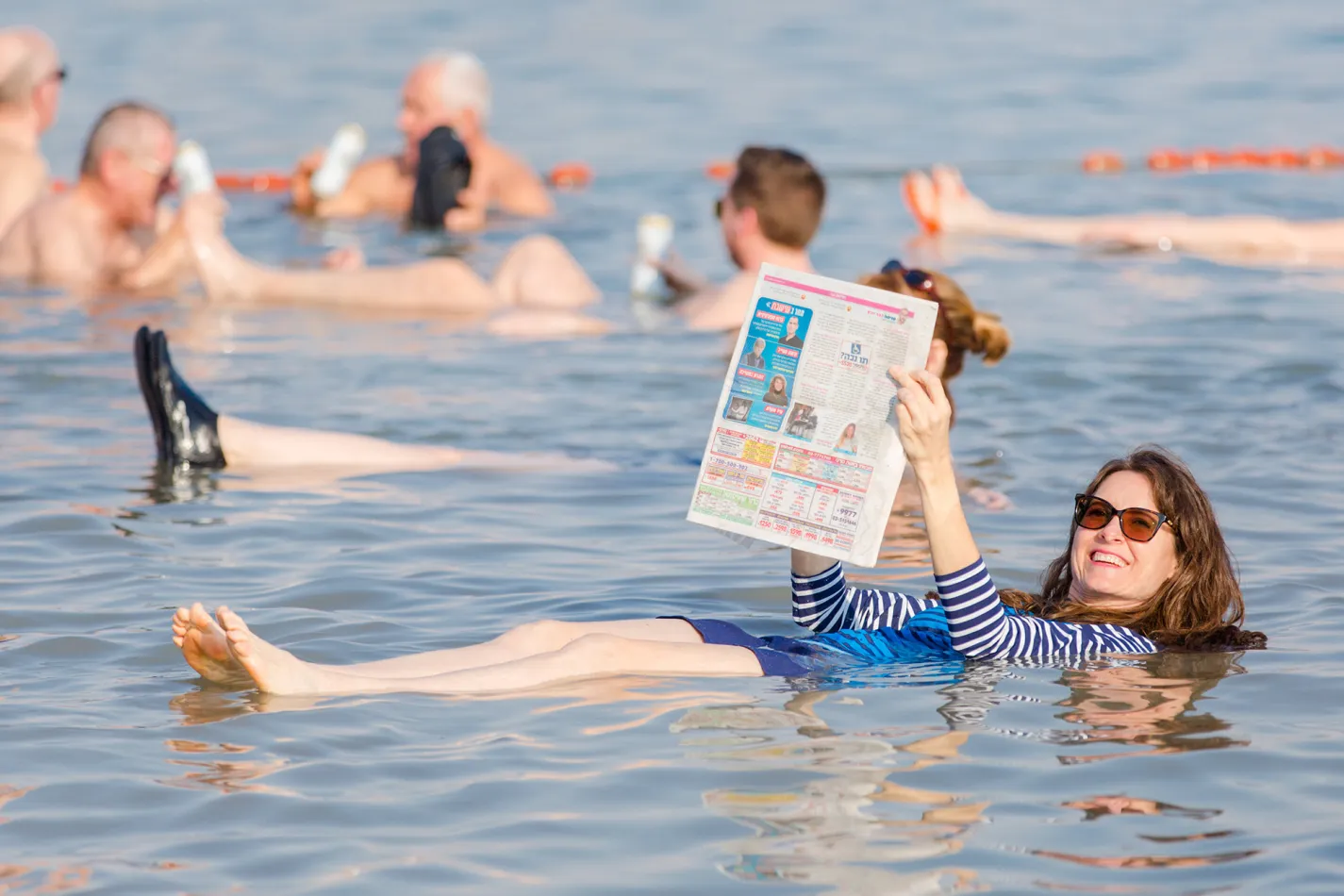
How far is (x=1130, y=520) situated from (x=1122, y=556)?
107mm

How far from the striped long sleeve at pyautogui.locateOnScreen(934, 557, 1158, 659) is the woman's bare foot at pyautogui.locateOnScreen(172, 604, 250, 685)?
182 cm

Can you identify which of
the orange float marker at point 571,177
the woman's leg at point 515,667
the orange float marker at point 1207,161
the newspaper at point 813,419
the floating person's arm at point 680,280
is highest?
the orange float marker at point 1207,161

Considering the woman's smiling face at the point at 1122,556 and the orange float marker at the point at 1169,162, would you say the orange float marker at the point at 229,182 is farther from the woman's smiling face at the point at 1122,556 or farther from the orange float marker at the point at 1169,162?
the woman's smiling face at the point at 1122,556

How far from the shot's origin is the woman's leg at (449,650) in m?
4.35

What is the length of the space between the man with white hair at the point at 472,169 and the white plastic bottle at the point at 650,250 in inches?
114

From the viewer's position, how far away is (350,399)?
8680mm

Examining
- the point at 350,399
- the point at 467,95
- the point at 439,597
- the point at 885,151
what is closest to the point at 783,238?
the point at 350,399

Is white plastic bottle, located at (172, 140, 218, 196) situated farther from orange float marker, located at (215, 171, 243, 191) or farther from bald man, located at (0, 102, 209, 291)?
orange float marker, located at (215, 171, 243, 191)

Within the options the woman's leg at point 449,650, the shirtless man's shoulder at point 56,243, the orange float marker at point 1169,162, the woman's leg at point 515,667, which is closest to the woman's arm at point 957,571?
the woman's leg at point 515,667

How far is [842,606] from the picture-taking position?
4934 millimetres

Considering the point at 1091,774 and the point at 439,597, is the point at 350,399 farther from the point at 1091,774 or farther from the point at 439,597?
the point at 1091,774

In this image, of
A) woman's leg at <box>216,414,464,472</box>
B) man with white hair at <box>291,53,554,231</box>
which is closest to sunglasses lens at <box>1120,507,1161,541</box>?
woman's leg at <box>216,414,464,472</box>

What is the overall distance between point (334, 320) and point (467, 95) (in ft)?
11.8

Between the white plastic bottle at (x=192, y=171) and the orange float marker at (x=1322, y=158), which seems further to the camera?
the orange float marker at (x=1322, y=158)
